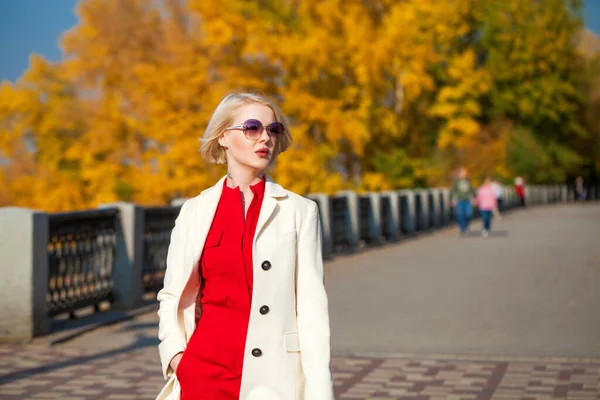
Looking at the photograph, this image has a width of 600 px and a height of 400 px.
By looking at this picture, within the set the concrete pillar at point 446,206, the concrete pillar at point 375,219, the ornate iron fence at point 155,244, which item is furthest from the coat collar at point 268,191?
the concrete pillar at point 446,206

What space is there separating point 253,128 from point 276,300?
56 centimetres

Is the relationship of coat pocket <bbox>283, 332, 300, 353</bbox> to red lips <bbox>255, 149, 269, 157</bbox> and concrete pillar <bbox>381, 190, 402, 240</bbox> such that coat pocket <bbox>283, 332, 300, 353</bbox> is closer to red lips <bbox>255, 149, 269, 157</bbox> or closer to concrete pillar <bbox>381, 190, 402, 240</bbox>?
red lips <bbox>255, 149, 269, 157</bbox>

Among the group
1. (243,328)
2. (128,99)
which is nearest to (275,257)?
(243,328)

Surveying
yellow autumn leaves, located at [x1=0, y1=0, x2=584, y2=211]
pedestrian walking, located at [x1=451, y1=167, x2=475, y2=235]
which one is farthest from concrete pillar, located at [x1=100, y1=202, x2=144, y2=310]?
yellow autumn leaves, located at [x1=0, y1=0, x2=584, y2=211]

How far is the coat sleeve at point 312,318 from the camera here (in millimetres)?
3711

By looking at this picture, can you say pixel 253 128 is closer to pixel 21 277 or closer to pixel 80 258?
pixel 21 277

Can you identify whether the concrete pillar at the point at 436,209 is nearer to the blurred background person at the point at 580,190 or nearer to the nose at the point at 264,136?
the nose at the point at 264,136

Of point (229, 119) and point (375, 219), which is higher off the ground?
point (375, 219)

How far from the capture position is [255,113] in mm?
3910

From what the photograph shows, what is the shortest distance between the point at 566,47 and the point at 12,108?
3141cm

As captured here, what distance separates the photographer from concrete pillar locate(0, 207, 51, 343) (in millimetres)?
10852

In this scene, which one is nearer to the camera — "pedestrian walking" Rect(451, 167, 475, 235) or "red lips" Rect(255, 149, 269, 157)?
"red lips" Rect(255, 149, 269, 157)

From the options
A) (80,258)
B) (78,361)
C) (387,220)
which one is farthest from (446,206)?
(78,361)

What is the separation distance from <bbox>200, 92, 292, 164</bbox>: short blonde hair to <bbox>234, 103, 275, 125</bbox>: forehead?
1 centimetres
